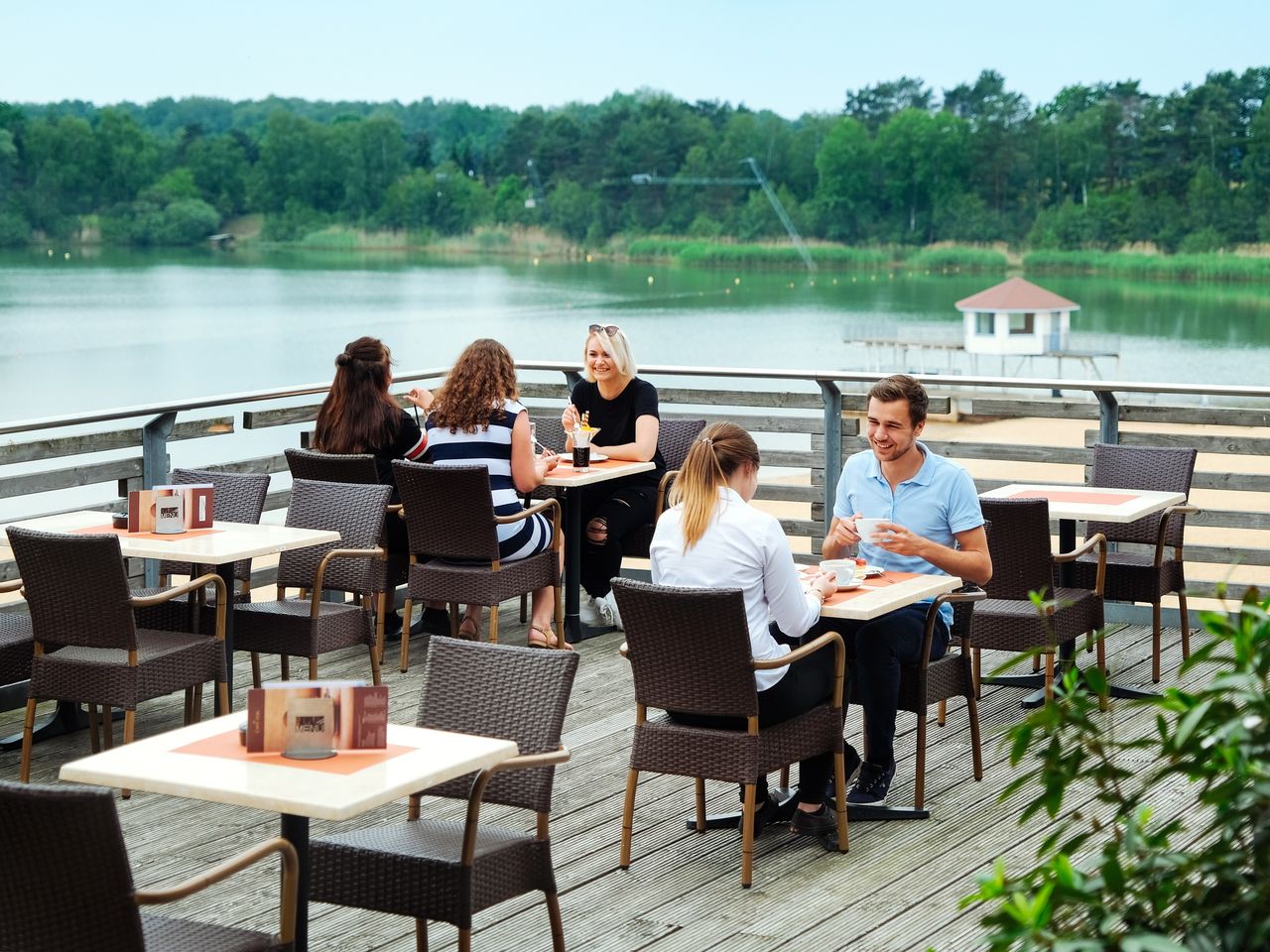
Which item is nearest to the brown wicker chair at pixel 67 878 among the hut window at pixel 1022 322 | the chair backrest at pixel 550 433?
the chair backrest at pixel 550 433

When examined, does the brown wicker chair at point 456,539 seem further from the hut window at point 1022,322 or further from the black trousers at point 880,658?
the hut window at point 1022,322

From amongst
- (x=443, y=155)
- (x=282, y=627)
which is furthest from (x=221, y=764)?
(x=443, y=155)

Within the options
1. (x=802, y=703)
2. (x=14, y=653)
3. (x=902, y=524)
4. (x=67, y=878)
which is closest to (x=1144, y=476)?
(x=902, y=524)

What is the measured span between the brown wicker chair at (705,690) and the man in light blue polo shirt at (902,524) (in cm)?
42

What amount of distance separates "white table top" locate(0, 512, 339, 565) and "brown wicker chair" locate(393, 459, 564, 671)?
62 cm

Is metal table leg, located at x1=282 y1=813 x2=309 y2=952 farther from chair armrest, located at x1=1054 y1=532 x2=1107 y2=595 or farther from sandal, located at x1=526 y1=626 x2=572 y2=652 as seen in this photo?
sandal, located at x1=526 y1=626 x2=572 y2=652

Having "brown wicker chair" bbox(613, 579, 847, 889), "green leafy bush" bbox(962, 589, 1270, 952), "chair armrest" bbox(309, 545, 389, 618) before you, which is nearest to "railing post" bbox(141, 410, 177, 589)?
"chair armrest" bbox(309, 545, 389, 618)

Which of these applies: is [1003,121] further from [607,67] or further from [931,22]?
[607,67]

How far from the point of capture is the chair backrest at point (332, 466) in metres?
6.29

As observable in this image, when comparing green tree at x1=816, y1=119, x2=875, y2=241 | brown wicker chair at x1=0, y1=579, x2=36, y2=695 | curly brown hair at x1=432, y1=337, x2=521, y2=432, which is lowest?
brown wicker chair at x1=0, y1=579, x2=36, y2=695

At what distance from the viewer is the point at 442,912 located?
314cm

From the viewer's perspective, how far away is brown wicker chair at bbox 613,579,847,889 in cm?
398

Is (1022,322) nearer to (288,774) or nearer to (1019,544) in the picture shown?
(1019,544)

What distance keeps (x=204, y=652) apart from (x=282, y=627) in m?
0.65
